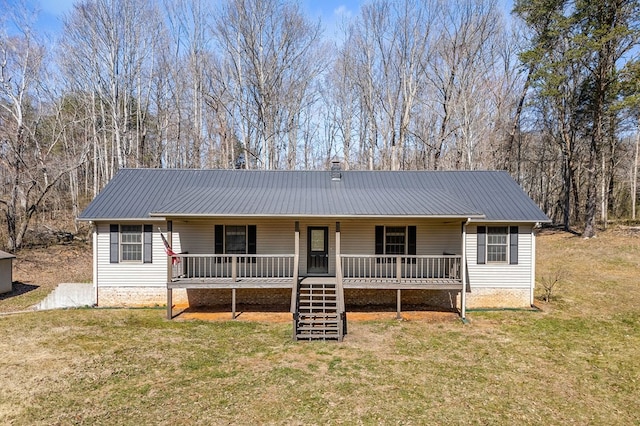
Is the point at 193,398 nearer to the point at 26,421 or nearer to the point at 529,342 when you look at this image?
the point at 26,421

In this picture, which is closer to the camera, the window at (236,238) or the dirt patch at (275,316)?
the dirt patch at (275,316)

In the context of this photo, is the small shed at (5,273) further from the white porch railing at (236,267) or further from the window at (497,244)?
the window at (497,244)

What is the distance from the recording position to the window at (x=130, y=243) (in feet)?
42.6

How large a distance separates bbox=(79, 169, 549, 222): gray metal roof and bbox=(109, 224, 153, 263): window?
547mm

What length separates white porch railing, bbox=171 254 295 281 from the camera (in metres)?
12.6

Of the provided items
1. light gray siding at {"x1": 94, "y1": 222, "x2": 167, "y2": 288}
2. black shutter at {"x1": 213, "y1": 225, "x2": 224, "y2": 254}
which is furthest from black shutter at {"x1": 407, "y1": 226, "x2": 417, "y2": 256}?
light gray siding at {"x1": 94, "y1": 222, "x2": 167, "y2": 288}

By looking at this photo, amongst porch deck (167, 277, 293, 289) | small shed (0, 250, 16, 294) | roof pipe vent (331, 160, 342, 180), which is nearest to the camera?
porch deck (167, 277, 293, 289)

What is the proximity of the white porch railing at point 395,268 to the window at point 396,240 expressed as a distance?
0.31 meters

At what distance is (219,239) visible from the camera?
13289 mm

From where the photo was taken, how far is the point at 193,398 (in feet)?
23.1

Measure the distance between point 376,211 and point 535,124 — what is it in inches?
1083

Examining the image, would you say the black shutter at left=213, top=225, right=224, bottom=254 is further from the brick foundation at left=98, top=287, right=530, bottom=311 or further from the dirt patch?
the dirt patch

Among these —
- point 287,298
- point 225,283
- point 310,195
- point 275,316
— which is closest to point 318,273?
point 287,298

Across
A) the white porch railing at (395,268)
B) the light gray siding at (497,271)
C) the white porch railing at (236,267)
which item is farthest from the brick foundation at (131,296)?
the light gray siding at (497,271)
